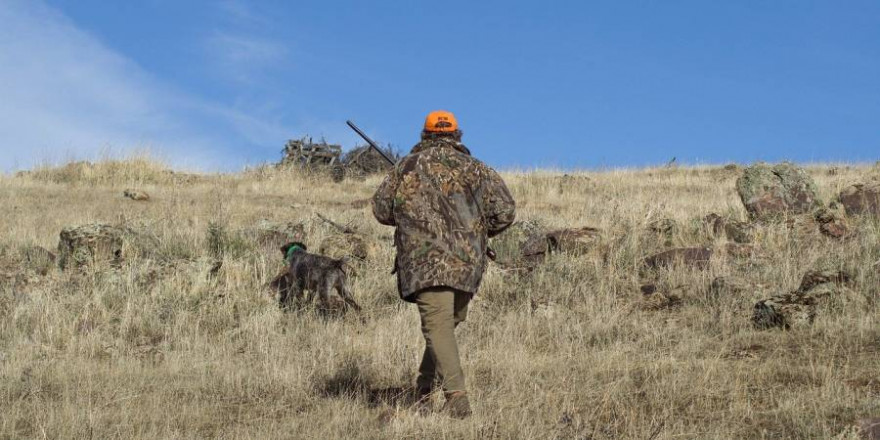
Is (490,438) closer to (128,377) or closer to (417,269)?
(417,269)

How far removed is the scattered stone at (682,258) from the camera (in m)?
9.47

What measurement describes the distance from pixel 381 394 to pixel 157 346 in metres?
2.56

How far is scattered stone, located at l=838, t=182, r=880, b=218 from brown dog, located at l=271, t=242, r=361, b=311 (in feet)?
23.4

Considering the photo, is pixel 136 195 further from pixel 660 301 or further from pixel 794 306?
pixel 794 306

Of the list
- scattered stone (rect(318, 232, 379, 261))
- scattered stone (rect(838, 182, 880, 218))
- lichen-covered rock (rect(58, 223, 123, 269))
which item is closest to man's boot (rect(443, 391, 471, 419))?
scattered stone (rect(318, 232, 379, 261))

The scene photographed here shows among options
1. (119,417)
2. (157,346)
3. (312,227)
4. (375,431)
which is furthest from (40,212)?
(375,431)

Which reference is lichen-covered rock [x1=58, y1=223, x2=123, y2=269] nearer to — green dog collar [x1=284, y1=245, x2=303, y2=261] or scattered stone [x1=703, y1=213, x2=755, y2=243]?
green dog collar [x1=284, y1=245, x2=303, y2=261]

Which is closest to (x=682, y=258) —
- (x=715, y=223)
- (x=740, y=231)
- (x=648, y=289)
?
(x=648, y=289)

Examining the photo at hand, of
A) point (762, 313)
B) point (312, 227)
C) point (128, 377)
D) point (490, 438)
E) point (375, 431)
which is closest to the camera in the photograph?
point (490, 438)

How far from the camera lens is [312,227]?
11.5 meters

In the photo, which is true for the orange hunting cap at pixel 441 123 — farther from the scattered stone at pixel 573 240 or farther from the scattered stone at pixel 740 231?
the scattered stone at pixel 740 231

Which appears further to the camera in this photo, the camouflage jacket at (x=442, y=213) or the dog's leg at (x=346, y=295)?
the dog's leg at (x=346, y=295)

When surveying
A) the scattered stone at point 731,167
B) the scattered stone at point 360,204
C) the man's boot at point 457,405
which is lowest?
the man's boot at point 457,405

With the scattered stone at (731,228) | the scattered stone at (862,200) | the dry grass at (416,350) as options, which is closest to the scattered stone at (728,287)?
the dry grass at (416,350)
